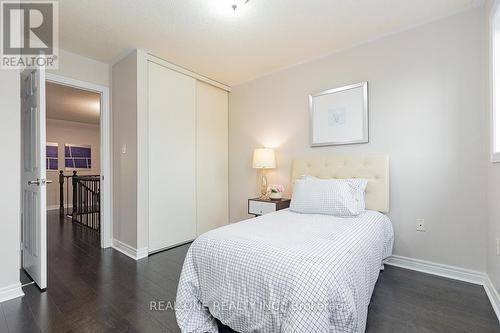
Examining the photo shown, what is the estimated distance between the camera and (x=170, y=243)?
10.9ft

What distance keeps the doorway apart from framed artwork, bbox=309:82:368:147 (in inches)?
110

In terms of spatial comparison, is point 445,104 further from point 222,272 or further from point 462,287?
point 222,272

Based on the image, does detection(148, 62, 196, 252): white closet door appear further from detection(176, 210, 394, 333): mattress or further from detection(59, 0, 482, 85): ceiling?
detection(176, 210, 394, 333): mattress

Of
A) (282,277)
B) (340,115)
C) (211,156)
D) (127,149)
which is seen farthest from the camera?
(211,156)

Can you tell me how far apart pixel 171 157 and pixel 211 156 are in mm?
768

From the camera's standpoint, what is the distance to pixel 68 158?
6719 millimetres

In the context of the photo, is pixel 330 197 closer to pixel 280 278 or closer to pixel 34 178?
pixel 280 278

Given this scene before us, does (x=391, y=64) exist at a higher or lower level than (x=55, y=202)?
higher

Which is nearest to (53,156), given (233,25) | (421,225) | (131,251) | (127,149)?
(127,149)

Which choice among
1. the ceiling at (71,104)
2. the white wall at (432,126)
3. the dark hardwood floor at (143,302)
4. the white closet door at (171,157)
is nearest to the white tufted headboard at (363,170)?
the white wall at (432,126)

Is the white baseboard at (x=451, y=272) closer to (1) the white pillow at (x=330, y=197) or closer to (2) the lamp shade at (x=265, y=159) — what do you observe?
(1) the white pillow at (x=330, y=197)

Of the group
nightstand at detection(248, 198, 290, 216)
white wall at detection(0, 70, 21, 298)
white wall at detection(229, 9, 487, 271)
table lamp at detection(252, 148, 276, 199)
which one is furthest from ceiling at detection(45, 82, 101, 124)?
white wall at detection(229, 9, 487, 271)

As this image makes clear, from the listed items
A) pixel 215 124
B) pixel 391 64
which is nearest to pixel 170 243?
pixel 215 124

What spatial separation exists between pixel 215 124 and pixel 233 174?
0.89m
